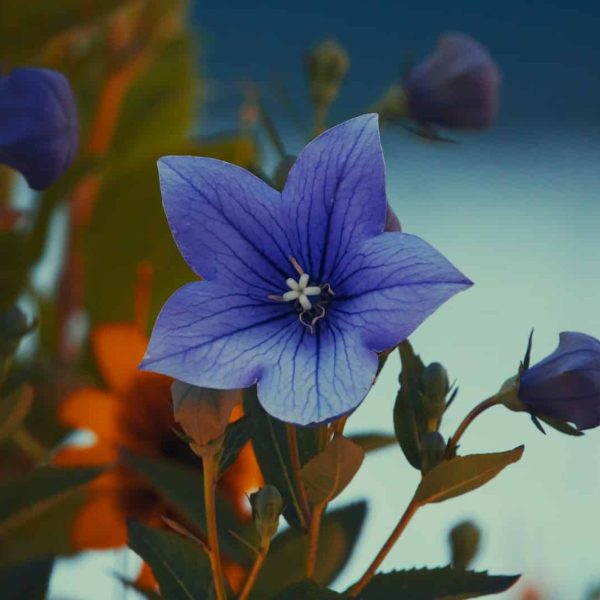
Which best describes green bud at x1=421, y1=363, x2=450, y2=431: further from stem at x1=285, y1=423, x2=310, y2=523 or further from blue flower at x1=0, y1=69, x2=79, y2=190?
blue flower at x1=0, y1=69, x2=79, y2=190

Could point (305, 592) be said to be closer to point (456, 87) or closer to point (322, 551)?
point (322, 551)

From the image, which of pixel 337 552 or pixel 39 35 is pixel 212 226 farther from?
pixel 39 35

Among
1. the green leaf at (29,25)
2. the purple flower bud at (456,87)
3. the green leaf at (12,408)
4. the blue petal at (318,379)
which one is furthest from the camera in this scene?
the green leaf at (29,25)

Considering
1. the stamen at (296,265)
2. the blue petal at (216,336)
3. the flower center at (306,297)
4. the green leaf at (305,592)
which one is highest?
the stamen at (296,265)

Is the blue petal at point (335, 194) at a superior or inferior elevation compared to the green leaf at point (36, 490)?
superior

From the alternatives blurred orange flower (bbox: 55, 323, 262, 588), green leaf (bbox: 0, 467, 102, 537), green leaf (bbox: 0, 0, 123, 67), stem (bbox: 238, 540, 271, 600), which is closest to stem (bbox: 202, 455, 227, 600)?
stem (bbox: 238, 540, 271, 600)

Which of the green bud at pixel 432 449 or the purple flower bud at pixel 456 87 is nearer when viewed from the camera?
the green bud at pixel 432 449

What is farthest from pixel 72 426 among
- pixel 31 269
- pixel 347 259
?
pixel 347 259

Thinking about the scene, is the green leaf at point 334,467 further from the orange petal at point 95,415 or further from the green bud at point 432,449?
the orange petal at point 95,415

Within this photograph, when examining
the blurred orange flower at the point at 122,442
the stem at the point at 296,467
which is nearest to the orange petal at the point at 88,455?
the blurred orange flower at the point at 122,442
